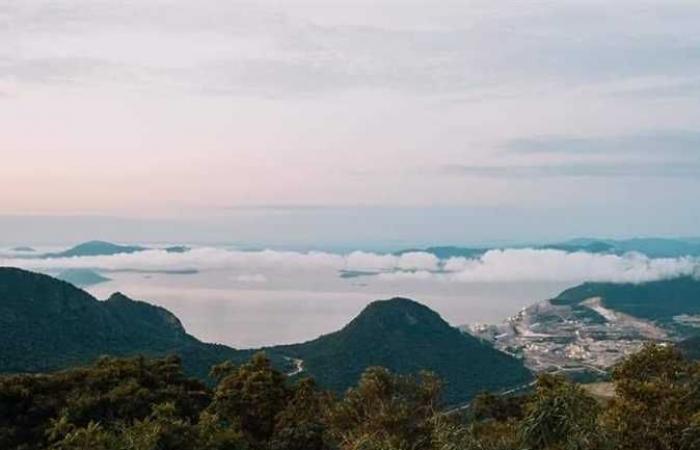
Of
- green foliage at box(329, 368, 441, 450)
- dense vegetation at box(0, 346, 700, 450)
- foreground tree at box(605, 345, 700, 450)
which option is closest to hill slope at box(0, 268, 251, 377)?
dense vegetation at box(0, 346, 700, 450)

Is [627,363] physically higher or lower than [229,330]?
higher

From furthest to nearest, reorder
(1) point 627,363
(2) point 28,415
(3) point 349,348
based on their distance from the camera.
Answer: (3) point 349,348, (2) point 28,415, (1) point 627,363

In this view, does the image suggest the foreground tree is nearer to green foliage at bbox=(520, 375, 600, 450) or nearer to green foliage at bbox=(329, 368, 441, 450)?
green foliage at bbox=(520, 375, 600, 450)

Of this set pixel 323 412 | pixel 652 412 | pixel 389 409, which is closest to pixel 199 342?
pixel 323 412

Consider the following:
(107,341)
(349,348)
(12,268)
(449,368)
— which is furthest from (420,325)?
(12,268)

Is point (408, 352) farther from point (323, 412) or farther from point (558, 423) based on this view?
point (558, 423)

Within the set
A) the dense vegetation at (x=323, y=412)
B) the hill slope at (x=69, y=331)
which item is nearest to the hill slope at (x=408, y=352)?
the hill slope at (x=69, y=331)

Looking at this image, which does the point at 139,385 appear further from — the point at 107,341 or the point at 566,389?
the point at 107,341
